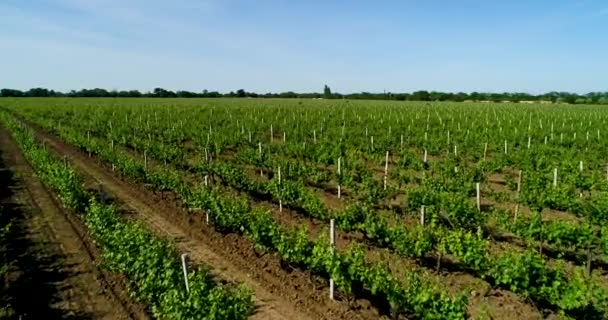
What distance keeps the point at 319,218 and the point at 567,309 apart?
734 cm

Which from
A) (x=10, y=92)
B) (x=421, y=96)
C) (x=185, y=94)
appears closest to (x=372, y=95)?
(x=421, y=96)

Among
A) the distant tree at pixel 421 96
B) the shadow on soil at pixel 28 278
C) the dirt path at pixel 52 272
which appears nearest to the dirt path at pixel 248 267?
the dirt path at pixel 52 272

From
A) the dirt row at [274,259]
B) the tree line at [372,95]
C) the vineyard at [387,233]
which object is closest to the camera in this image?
the vineyard at [387,233]

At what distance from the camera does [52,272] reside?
10.9 m

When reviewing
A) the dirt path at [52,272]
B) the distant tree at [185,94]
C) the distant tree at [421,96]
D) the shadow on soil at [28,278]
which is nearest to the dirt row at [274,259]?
the dirt path at [52,272]

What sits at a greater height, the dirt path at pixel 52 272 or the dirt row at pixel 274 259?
the dirt row at pixel 274 259

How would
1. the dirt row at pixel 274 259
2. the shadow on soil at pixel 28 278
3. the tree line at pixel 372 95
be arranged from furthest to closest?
the tree line at pixel 372 95, the shadow on soil at pixel 28 278, the dirt row at pixel 274 259

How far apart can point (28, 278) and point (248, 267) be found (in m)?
4.77

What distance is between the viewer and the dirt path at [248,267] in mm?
8961

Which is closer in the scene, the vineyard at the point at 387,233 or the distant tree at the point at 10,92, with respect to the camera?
the vineyard at the point at 387,233

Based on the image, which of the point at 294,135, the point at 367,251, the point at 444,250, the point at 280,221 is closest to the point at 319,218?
the point at 280,221

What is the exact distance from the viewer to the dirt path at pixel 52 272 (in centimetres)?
915

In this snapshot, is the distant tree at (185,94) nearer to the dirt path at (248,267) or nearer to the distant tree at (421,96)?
the distant tree at (421,96)

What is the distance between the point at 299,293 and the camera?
9648mm
